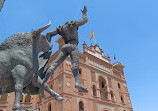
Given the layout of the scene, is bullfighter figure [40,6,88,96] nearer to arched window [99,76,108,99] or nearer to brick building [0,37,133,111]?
brick building [0,37,133,111]

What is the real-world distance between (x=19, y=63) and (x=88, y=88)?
1597cm

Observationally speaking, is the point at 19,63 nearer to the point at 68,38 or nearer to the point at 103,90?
the point at 68,38

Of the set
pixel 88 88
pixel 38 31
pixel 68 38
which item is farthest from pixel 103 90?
pixel 38 31

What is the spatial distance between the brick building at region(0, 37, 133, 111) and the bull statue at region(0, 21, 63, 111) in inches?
474

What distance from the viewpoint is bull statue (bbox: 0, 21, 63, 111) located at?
172 cm

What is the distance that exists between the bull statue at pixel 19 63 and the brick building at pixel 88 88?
12034 millimetres

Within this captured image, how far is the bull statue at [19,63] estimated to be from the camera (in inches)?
67.8

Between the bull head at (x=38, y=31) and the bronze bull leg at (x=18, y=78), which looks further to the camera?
the bull head at (x=38, y=31)

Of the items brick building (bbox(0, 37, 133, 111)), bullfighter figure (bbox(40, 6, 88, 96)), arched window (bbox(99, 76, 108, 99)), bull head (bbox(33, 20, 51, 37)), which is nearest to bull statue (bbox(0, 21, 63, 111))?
bull head (bbox(33, 20, 51, 37))

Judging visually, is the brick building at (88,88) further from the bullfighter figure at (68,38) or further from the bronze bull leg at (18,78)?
the bronze bull leg at (18,78)

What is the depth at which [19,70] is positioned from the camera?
5.73ft

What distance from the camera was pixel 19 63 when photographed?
179 cm

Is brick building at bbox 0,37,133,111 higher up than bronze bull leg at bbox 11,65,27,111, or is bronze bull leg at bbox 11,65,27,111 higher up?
brick building at bbox 0,37,133,111

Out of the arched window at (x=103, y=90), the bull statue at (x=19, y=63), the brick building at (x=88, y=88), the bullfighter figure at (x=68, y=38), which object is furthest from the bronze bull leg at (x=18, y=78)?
the arched window at (x=103, y=90)
